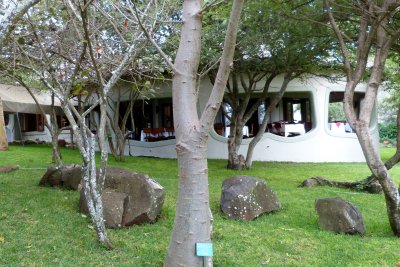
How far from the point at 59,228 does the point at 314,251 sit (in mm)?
3260

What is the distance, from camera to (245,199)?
258 inches

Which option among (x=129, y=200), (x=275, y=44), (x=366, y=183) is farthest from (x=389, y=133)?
(x=129, y=200)

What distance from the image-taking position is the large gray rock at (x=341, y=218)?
5.86m

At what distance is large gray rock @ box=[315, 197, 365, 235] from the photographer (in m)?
5.86

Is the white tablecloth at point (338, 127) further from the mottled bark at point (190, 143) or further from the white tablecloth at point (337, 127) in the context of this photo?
the mottled bark at point (190, 143)

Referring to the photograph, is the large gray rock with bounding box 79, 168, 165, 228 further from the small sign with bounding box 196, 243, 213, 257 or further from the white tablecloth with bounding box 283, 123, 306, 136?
the white tablecloth with bounding box 283, 123, 306, 136

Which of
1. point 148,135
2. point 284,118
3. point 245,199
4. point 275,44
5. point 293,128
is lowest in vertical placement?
point 245,199

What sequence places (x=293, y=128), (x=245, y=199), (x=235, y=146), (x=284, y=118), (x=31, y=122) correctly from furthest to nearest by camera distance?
(x=31, y=122), (x=284, y=118), (x=293, y=128), (x=235, y=146), (x=245, y=199)

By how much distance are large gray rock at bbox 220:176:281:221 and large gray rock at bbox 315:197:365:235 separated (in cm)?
102

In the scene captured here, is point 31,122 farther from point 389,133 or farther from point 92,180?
point 389,133

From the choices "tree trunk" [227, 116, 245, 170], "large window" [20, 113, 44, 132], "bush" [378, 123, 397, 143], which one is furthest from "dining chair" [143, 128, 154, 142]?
"bush" [378, 123, 397, 143]

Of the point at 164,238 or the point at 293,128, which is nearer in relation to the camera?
the point at 164,238

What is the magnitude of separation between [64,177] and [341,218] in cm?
492

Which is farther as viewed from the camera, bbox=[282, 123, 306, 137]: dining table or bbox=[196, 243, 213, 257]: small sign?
bbox=[282, 123, 306, 137]: dining table
